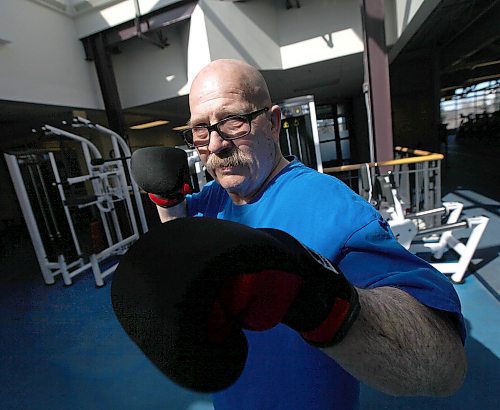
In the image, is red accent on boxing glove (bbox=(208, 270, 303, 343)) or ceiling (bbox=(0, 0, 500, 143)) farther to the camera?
ceiling (bbox=(0, 0, 500, 143))

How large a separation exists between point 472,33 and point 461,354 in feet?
23.9

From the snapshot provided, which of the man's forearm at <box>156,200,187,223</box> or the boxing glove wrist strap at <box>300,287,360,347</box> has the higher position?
the man's forearm at <box>156,200,187,223</box>

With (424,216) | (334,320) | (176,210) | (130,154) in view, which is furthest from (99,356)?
(130,154)

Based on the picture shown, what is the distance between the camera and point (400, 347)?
437mm

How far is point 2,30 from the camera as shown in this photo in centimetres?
362

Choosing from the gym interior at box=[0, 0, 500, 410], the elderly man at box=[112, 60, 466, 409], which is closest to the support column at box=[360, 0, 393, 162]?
the gym interior at box=[0, 0, 500, 410]

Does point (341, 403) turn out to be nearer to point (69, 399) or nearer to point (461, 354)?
point (461, 354)

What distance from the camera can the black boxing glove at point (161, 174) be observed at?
1.25 m

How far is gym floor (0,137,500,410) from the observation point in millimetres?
1638

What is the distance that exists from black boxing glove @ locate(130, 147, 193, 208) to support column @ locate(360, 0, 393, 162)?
2.82 meters

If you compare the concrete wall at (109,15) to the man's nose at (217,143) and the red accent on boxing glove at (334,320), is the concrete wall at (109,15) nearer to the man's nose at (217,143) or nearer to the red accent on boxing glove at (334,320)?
the man's nose at (217,143)

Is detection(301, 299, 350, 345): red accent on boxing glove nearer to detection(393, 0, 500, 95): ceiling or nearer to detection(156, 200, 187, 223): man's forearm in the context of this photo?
detection(156, 200, 187, 223): man's forearm

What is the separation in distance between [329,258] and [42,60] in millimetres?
5326

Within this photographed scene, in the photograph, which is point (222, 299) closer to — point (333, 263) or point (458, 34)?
point (333, 263)
